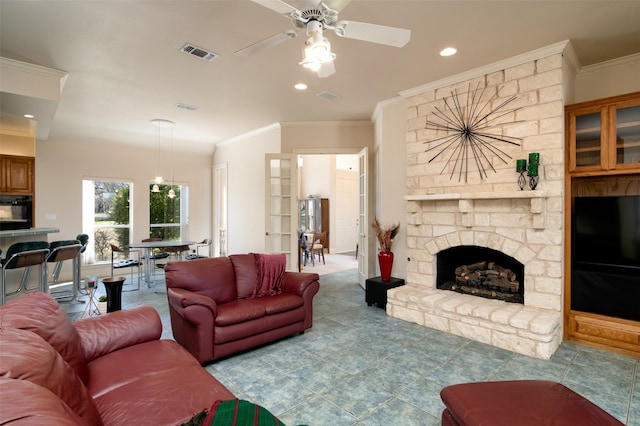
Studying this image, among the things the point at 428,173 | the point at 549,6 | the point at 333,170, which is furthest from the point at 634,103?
the point at 333,170

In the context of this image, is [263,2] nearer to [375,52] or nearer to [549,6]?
[375,52]

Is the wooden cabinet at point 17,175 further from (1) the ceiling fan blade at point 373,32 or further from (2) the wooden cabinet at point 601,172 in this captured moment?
(2) the wooden cabinet at point 601,172

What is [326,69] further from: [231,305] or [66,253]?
[66,253]

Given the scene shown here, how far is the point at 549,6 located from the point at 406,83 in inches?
68.4

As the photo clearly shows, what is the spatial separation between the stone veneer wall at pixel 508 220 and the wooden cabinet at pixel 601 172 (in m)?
0.20

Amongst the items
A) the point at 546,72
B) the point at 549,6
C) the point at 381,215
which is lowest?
the point at 381,215

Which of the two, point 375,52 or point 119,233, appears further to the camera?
point 119,233

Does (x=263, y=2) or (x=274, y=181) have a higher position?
(x=263, y=2)

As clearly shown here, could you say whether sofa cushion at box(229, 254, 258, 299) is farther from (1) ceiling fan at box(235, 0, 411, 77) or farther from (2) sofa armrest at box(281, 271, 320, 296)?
(1) ceiling fan at box(235, 0, 411, 77)

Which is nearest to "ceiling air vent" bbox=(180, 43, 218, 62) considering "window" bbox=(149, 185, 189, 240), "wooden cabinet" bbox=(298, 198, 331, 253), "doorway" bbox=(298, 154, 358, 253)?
"window" bbox=(149, 185, 189, 240)

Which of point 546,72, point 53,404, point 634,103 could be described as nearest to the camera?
point 53,404

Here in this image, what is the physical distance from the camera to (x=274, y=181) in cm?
599

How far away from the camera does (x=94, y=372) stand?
1.80 m

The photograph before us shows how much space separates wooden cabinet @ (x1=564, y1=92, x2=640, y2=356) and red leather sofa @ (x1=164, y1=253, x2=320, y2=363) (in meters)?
2.73
